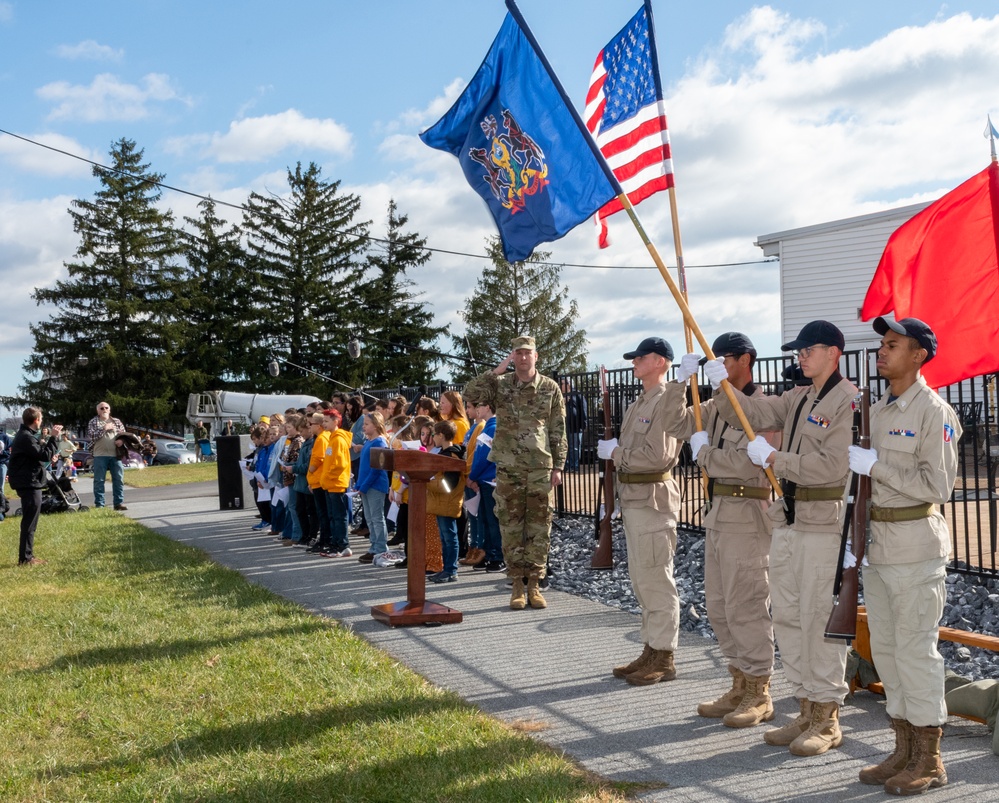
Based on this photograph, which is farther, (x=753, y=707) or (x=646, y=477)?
(x=646, y=477)

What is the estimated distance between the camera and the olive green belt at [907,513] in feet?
15.4

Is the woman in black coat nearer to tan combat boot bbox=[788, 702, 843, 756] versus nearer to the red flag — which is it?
tan combat boot bbox=[788, 702, 843, 756]

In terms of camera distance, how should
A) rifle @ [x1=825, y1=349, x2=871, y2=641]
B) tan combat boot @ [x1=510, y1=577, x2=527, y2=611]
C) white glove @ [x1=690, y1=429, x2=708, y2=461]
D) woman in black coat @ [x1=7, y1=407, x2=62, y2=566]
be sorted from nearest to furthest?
1. rifle @ [x1=825, y1=349, x2=871, y2=641]
2. white glove @ [x1=690, y1=429, x2=708, y2=461]
3. tan combat boot @ [x1=510, y1=577, x2=527, y2=611]
4. woman in black coat @ [x1=7, y1=407, x2=62, y2=566]

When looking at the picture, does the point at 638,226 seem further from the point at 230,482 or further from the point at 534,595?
the point at 230,482

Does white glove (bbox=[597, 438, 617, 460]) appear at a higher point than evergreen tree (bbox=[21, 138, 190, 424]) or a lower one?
lower

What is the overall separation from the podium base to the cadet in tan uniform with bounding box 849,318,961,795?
4.17 meters

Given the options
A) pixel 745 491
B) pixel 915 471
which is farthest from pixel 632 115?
pixel 915 471

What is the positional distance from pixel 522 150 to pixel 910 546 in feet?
12.6

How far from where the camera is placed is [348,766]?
4.93m

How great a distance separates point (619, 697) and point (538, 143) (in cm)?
368

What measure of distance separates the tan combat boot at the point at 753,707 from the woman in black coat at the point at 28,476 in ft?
32.8

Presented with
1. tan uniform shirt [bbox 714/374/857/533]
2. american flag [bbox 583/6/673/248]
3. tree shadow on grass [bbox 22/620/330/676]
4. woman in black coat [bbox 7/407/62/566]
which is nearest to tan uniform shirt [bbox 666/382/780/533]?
tan uniform shirt [bbox 714/374/857/533]

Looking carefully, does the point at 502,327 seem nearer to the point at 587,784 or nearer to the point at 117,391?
the point at 117,391

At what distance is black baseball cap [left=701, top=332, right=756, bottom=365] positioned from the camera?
5.79 m
